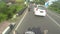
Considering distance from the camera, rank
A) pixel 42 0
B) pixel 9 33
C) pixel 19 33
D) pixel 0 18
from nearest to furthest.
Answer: pixel 9 33
pixel 19 33
pixel 0 18
pixel 42 0

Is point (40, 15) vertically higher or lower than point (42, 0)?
higher

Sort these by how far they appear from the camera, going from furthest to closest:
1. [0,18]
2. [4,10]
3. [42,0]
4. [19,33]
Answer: [42,0], [4,10], [0,18], [19,33]

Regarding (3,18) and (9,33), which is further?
(3,18)

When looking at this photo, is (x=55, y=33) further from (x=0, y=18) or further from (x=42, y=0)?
(x=42, y=0)

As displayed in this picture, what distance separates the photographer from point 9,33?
42.4 ft

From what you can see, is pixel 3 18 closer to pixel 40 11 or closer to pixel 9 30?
pixel 40 11

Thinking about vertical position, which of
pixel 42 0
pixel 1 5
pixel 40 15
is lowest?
pixel 42 0

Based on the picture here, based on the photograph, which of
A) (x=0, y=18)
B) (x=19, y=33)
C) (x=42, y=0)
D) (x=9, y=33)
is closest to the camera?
(x=9, y=33)

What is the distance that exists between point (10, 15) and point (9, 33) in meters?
20.4

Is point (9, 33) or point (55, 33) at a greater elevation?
point (9, 33)

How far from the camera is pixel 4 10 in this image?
3175 centimetres

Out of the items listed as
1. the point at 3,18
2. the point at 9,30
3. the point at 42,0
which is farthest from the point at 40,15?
the point at 42,0

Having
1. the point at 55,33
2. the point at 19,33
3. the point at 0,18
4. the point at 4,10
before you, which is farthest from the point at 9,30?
the point at 4,10

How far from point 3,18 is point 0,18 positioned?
2.19 ft
